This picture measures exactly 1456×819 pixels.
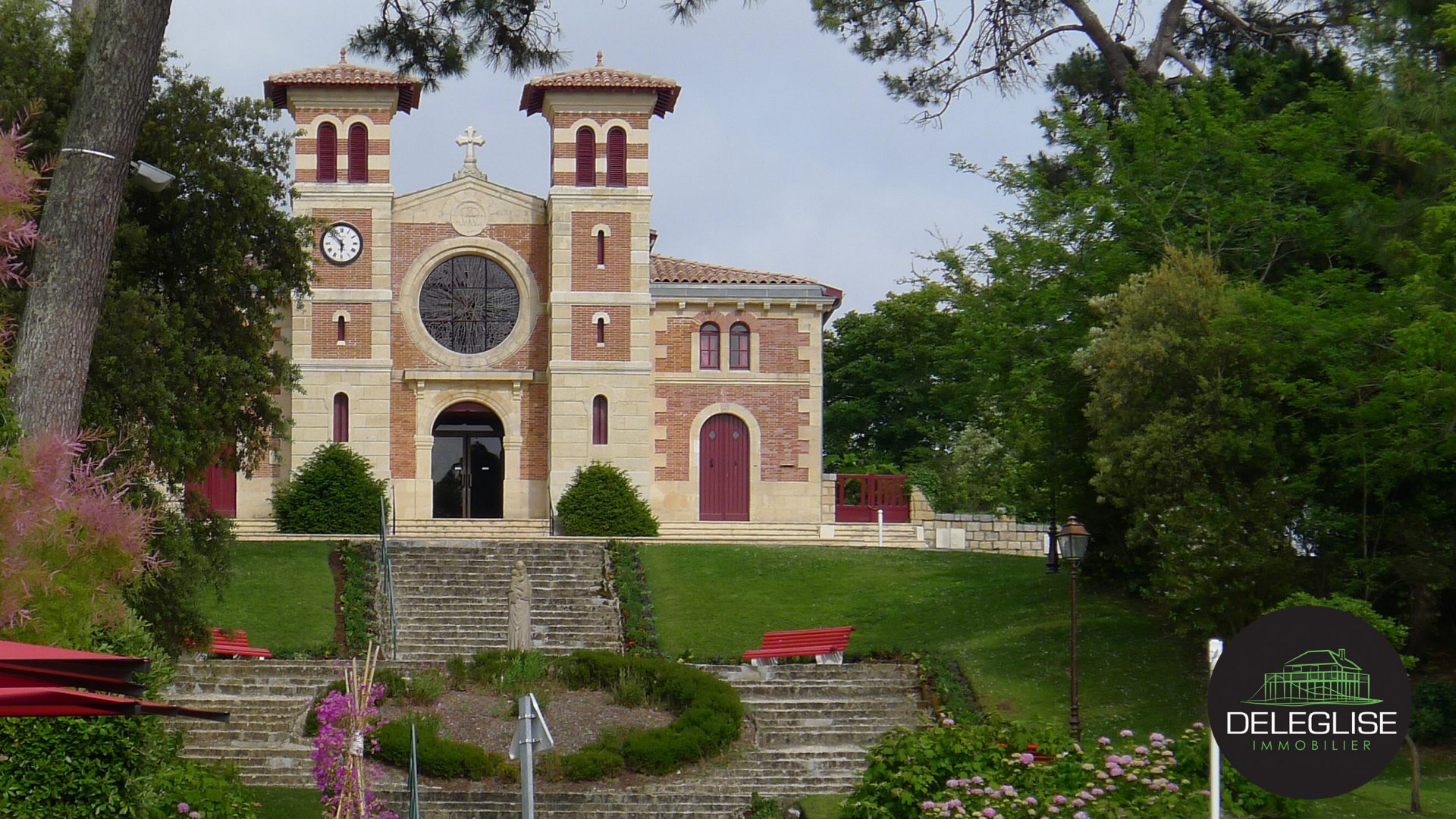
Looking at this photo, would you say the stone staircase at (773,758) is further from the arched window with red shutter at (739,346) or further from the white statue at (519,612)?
the arched window with red shutter at (739,346)

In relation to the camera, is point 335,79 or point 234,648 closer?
point 234,648

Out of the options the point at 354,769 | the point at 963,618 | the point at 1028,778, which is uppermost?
the point at 963,618

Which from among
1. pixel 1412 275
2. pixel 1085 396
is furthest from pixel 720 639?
pixel 1412 275

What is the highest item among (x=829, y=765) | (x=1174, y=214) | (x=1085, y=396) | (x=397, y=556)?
(x=1174, y=214)

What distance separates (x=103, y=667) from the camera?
18.4 ft

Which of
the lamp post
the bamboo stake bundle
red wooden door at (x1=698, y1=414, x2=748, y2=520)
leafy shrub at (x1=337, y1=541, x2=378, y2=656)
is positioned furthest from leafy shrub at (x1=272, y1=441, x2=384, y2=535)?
the bamboo stake bundle

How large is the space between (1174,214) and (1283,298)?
14.5 feet

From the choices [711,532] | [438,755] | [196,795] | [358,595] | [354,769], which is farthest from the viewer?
[711,532]

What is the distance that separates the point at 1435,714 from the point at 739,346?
19957 millimetres

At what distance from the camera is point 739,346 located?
117 feet

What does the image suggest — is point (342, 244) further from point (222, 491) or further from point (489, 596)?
point (489, 596)

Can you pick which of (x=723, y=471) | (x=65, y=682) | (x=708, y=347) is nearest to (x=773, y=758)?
(x=65, y=682)

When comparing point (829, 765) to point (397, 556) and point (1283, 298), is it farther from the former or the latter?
point (397, 556)

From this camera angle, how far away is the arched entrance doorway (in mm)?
35438
